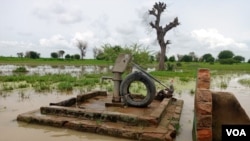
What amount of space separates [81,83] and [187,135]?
999 cm

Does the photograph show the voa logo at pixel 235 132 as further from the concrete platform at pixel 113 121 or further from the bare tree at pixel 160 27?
the bare tree at pixel 160 27

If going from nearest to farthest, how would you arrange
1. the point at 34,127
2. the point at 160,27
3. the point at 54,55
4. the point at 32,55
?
the point at 34,127 → the point at 160,27 → the point at 32,55 → the point at 54,55

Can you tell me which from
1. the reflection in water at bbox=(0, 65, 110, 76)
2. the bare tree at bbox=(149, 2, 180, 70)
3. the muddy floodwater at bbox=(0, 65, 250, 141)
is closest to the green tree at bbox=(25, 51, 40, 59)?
the reflection in water at bbox=(0, 65, 110, 76)

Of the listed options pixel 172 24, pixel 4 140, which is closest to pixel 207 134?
pixel 4 140

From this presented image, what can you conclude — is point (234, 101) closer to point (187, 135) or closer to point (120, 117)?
point (187, 135)

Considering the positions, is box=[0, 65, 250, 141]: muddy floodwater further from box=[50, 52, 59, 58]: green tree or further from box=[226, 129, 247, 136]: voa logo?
box=[50, 52, 59, 58]: green tree

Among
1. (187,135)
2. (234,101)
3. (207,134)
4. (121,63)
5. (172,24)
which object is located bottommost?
(187,135)

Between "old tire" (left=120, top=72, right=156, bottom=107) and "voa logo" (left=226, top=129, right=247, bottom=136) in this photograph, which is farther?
"old tire" (left=120, top=72, right=156, bottom=107)

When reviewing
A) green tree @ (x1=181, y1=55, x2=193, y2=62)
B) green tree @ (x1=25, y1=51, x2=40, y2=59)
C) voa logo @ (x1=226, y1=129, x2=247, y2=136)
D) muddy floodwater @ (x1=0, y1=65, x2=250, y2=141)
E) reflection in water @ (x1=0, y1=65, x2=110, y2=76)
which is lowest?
muddy floodwater @ (x1=0, y1=65, x2=250, y2=141)

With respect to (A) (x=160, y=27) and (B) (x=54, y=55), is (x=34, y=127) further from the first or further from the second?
(B) (x=54, y=55)

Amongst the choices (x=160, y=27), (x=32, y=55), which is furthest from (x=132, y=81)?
(x=32, y=55)

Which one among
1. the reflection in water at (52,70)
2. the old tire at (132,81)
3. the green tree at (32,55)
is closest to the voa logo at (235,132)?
the old tire at (132,81)

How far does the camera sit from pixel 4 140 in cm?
594

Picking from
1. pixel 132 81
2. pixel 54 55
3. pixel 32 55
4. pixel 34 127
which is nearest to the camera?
pixel 34 127
